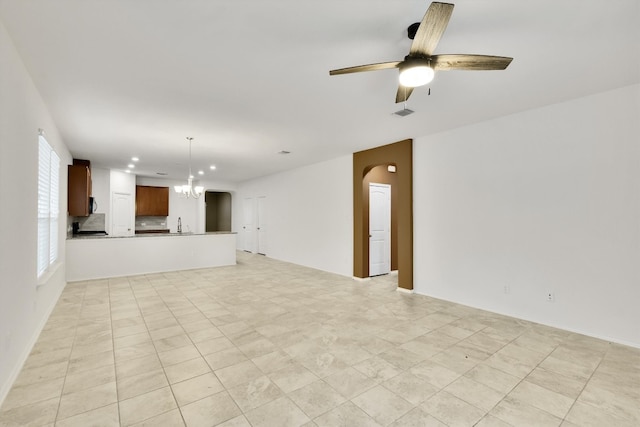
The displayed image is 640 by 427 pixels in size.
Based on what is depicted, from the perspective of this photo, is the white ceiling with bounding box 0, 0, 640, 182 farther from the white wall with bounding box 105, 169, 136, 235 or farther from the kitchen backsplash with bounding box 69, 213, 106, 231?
the white wall with bounding box 105, 169, 136, 235

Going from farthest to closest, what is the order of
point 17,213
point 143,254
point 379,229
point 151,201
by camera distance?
point 151,201 → point 143,254 → point 379,229 → point 17,213

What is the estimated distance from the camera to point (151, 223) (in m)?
9.78

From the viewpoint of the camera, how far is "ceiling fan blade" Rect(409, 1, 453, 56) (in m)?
1.49

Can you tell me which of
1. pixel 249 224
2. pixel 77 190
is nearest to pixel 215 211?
pixel 249 224

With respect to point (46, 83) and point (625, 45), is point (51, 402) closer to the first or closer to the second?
point (46, 83)

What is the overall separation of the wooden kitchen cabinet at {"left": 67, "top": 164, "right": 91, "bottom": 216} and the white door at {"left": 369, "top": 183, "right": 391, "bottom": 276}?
5.77 m

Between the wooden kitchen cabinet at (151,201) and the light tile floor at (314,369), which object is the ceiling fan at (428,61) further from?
the wooden kitchen cabinet at (151,201)

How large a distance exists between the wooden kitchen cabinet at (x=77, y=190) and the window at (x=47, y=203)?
111 centimetres

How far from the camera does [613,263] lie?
10.4 feet

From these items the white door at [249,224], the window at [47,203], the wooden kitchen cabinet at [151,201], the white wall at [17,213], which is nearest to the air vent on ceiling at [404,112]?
the white wall at [17,213]

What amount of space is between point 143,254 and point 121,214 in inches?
108

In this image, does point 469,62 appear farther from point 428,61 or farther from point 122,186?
point 122,186

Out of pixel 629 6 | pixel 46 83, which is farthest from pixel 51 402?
pixel 629 6

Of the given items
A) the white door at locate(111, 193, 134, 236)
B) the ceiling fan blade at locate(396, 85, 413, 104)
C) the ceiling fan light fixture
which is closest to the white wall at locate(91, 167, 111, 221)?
the white door at locate(111, 193, 134, 236)
